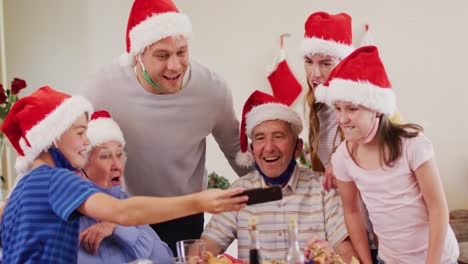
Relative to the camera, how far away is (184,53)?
7.73ft

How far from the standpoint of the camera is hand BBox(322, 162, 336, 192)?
7.79 ft

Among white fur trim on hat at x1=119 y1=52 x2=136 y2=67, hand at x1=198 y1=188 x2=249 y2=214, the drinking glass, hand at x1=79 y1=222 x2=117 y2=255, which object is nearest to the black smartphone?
hand at x1=198 y1=188 x2=249 y2=214

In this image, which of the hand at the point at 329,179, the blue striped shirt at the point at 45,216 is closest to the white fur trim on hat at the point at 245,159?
the hand at the point at 329,179

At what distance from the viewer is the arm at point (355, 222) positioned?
226cm

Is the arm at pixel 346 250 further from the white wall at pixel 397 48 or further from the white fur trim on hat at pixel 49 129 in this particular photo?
the white wall at pixel 397 48

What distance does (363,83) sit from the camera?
2086mm

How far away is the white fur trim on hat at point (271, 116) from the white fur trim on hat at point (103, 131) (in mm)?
530

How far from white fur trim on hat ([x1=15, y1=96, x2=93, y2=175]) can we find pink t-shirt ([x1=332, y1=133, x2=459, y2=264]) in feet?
3.09

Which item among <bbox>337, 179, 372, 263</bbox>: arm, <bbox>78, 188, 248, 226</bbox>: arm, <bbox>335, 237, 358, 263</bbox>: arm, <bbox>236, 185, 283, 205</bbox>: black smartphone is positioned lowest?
<bbox>335, 237, 358, 263</bbox>: arm

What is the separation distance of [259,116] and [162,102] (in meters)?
0.40

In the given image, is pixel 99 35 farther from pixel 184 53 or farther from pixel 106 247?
pixel 106 247

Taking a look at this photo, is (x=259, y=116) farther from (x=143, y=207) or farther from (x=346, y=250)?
(x=143, y=207)

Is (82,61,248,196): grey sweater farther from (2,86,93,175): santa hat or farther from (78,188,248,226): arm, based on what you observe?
(78,188,248,226): arm

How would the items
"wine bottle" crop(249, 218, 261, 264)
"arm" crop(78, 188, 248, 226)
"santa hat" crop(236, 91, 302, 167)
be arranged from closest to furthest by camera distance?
"wine bottle" crop(249, 218, 261, 264) < "arm" crop(78, 188, 248, 226) < "santa hat" crop(236, 91, 302, 167)
